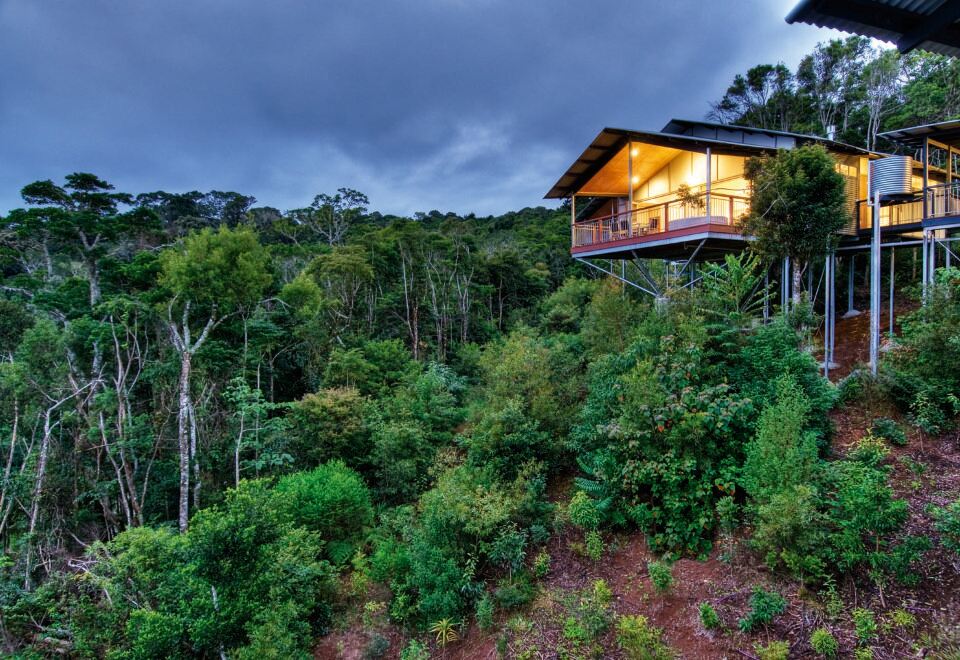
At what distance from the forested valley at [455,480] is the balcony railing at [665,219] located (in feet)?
4.71

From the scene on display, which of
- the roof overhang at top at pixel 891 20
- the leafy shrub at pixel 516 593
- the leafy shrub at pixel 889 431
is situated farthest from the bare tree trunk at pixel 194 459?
the leafy shrub at pixel 889 431

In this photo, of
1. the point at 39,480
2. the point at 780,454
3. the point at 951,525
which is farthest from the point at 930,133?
the point at 39,480

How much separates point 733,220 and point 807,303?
136 inches

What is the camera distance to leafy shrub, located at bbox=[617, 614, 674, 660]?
485 cm

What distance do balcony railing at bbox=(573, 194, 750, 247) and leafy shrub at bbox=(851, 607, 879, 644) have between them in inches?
318

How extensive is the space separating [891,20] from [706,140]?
11.1m

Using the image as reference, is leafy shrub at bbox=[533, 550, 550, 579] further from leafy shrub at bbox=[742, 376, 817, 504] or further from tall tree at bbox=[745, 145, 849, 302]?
tall tree at bbox=[745, 145, 849, 302]

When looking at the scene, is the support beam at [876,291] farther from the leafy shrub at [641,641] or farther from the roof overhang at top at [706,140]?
the leafy shrub at [641,641]

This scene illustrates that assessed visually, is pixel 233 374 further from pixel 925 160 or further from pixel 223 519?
pixel 925 160

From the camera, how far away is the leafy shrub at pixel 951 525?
418 centimetres

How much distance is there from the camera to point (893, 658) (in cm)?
392

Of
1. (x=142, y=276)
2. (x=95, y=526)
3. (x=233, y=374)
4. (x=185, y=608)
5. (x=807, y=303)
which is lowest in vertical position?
(x=95, y=526)

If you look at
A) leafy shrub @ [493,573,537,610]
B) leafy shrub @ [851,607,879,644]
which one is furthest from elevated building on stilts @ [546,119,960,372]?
leafy shrub @ [493,573,537,610]

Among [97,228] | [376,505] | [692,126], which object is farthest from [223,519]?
[692,126]
